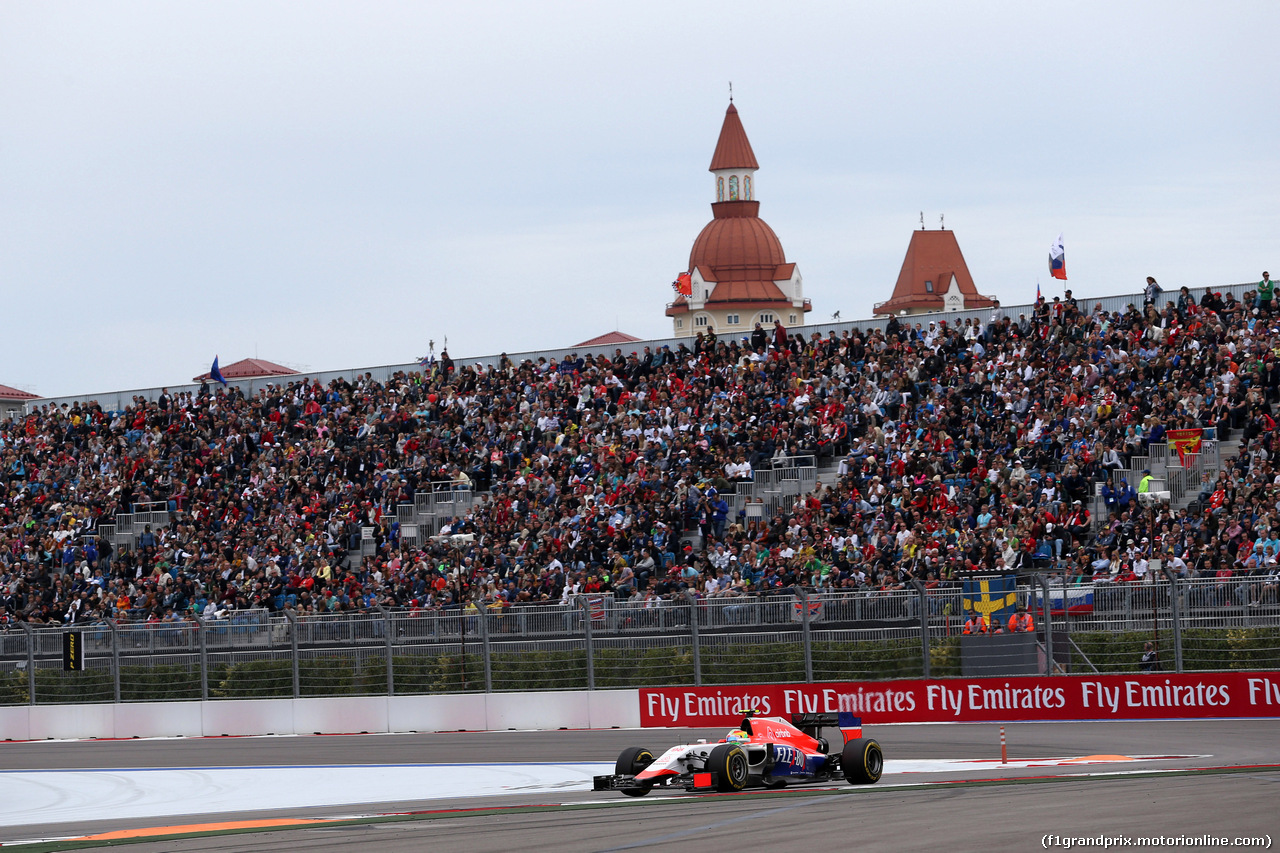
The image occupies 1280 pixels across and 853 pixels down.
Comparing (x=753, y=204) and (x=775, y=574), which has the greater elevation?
(x=753, y=204)

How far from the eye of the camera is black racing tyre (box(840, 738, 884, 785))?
48.1ft

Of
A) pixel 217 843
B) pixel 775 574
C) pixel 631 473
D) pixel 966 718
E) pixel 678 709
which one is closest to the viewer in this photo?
pixel 217 843

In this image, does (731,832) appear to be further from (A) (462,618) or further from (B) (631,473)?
(B) (631,473)

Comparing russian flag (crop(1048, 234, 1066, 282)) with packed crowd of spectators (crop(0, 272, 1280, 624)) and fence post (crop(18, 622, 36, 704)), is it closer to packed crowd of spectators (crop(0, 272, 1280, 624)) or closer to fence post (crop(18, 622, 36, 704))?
packed crowd of spectators (crop(0, 272, 1280, 624))

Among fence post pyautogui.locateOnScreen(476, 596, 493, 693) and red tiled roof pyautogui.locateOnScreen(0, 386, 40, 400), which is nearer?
fence post pyautogui.locateOnScreen(476, 596, 493, 693)

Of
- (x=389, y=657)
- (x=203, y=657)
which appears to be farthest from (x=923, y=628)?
(x=203, y=657)

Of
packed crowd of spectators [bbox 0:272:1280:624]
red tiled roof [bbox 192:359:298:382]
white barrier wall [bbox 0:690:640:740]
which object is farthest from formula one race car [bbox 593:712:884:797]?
red tiled roof [bbox 192:359:298:382]

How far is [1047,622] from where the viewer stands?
2222 centimetres

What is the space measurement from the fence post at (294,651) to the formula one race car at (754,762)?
14.0 m

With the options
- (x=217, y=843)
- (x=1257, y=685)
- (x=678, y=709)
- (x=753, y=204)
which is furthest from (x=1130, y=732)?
(x=753, y=204)

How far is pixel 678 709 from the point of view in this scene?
24.6 metres

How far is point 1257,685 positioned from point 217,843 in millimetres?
13424

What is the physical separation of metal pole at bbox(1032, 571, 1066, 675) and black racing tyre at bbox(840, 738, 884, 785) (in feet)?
26.2

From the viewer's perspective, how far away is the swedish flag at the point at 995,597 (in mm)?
22516
